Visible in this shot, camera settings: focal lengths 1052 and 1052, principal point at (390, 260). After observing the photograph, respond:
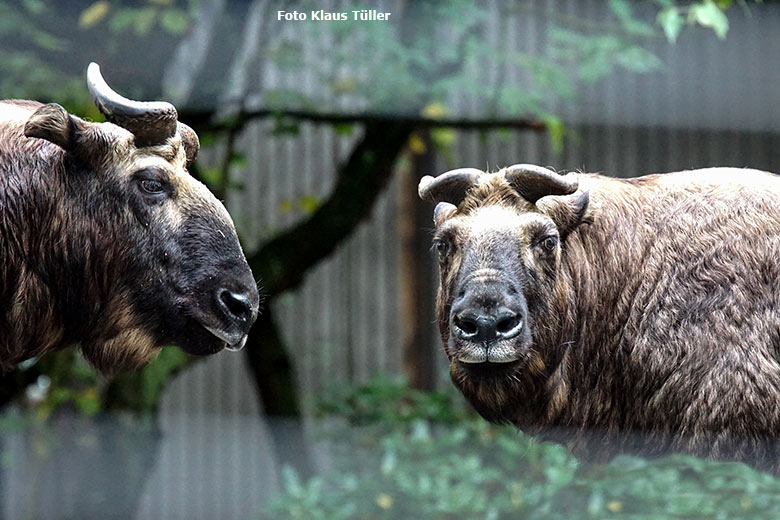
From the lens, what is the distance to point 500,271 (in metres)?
2.52

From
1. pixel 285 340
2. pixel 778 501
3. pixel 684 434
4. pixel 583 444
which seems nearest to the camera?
pixel 684 434

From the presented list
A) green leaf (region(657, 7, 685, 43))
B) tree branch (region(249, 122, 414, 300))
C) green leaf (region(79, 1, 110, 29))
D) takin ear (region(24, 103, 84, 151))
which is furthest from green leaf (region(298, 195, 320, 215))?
takin ear (region(24, 103, 84, 151))

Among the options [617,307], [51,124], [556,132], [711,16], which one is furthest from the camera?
[556,132]

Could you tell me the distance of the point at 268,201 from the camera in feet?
15.9

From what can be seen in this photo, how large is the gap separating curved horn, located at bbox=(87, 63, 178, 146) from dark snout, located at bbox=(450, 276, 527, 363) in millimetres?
793

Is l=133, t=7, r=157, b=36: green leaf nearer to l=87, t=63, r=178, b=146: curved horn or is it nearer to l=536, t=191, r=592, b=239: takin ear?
l=87, t=63, r=178, b=146: curved horn

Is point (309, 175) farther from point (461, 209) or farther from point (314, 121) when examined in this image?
point (461, 209)

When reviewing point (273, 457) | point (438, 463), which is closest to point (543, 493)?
point (438, 463)

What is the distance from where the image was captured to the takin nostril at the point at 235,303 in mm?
2391

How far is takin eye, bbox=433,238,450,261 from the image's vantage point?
8.74ft

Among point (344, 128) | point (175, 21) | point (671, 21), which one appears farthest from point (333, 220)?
point (671, 21)

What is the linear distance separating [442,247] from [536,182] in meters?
0.29

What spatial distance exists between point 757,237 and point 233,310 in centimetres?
133

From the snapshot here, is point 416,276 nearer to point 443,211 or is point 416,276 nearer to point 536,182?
point 443,211
